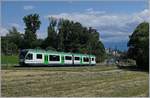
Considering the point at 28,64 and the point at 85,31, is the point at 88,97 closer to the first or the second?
the point at 28,64

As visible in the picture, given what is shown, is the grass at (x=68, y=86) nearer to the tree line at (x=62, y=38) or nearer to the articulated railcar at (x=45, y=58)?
the articulated railcar at (x=45, y=58)

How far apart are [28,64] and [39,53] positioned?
6.68ft

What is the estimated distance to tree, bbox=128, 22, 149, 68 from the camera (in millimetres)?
62156

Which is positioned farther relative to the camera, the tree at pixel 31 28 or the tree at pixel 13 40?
the tree at pixel 31 28

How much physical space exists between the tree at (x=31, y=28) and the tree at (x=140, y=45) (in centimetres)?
5179

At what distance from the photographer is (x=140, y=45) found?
213ft

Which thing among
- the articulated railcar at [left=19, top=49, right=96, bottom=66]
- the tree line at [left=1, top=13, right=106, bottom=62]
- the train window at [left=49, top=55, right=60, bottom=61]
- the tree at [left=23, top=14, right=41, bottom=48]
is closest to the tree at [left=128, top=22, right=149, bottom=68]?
the articulated railcar at [left=19, top=49, right=96, bottom=66]

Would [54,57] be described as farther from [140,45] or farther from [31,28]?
[31,28]

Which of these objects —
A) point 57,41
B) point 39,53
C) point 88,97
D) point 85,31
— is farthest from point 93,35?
point 88,97

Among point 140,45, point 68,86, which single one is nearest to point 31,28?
point 140,45

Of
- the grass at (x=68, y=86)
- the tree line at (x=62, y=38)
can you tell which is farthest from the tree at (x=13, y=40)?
the grass at (x=68, y=86)

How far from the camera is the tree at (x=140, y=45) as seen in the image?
2447 inches

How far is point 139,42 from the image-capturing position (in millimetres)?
65062

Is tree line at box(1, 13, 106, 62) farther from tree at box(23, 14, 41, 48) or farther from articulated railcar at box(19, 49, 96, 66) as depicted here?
articulated railcar at box(19, 49, 96, 66)
